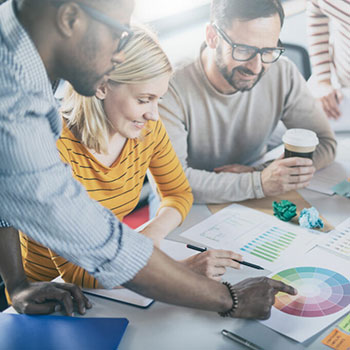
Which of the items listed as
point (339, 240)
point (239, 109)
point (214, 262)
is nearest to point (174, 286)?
point (214, 262)

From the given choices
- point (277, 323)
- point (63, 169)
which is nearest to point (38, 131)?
point (63, 169)

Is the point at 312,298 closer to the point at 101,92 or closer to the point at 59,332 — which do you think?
the point at 59,332

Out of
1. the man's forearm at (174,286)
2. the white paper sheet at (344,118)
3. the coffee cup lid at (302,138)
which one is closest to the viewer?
the man's forearm at (174,286)

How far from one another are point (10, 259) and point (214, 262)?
500mm

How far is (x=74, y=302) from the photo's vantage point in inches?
40.6

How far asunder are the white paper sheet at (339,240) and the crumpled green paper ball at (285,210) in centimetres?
12

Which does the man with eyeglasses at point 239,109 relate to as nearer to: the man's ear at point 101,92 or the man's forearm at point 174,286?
the man's ear at point 101,92

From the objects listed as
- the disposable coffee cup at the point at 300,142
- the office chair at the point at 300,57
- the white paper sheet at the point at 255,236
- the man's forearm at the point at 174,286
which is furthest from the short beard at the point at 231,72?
the office chair at the point at 300,57

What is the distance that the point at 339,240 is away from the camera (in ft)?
4.10

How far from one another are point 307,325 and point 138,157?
2.21ft

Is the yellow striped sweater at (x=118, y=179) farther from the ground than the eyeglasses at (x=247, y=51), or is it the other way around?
the eyeglasses at (x=247, y=51)

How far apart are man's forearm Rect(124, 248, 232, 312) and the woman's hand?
15cm

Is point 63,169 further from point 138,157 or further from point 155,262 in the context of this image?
point 138,157

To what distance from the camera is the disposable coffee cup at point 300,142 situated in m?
1.44
